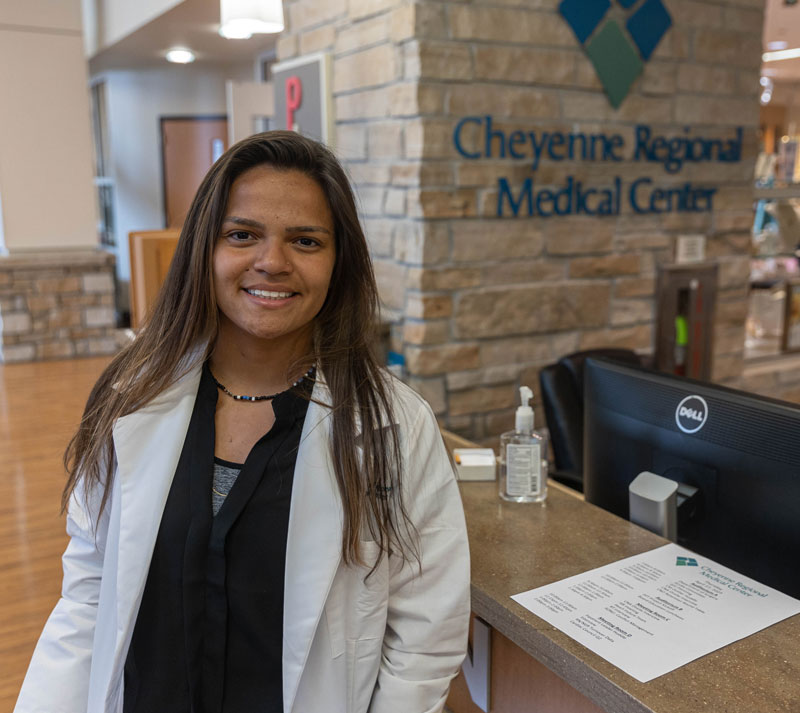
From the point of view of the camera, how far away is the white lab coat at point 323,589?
3.71 feet

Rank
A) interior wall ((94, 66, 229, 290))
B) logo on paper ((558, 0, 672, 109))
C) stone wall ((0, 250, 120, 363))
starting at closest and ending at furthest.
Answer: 1. logo on paper ((558, 0, 672, 109))
2. stone wall ((0, 250, 120, 363))
3. interior wall ((94, 66, 229, 290))

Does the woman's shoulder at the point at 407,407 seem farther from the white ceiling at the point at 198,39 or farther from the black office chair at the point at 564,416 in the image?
the white ceiling at the point at 198,39

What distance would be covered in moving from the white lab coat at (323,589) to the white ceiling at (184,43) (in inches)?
214

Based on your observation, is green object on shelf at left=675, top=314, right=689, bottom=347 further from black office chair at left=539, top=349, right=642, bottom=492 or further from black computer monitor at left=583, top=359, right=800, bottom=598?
black computer monitor at left=583, top=359, right=800, bottom=598

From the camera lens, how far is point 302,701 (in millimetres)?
1144

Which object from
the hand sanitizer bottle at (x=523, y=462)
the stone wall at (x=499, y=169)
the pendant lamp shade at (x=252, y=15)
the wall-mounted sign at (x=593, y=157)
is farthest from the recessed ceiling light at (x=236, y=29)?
the hand sanitizer bottle at (x=523, y=462)

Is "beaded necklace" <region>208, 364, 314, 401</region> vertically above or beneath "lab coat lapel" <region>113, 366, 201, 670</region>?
above

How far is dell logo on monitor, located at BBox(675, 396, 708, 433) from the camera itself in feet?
4.62

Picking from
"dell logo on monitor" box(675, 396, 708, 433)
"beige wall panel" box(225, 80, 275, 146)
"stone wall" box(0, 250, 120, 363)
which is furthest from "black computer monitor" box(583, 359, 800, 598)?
"stone wall" box(0, 250, 120, 363)

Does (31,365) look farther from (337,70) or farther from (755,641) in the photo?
(755,641)

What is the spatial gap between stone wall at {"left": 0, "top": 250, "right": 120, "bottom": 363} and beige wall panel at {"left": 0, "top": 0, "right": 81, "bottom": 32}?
6.10 ft

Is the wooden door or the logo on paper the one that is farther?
the wooden door

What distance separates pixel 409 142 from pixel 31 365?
4.96m

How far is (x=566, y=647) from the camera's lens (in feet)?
3.89
